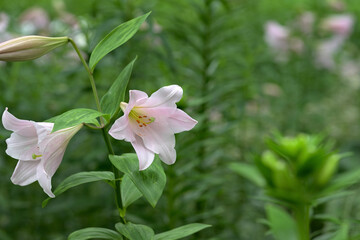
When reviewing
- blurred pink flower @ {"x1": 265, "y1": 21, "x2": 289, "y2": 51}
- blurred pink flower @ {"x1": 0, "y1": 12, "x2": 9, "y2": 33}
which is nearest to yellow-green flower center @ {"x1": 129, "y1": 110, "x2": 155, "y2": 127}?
blurred pink flower @ {"x1": 0, "y1": 12, "x2": 9, "y2": 33}

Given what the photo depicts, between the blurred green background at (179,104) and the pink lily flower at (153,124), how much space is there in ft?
1.55

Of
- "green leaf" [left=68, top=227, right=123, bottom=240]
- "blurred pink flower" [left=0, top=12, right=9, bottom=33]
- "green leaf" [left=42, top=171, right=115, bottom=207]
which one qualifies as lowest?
"green leaf" [left=68, top=227, right=123, bottom=240]

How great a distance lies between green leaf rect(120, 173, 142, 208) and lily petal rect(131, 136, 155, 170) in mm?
70

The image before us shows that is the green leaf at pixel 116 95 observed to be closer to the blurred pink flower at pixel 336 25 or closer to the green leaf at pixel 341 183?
the green leaf at pixel 341 183

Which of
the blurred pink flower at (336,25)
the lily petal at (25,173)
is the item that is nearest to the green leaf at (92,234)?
the lily petal at (25,173)

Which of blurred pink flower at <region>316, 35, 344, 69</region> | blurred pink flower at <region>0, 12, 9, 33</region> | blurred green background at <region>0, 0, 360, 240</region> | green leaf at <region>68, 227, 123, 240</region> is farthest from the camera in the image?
blurred pink flower at <region>316, 35, 344, 69</region>

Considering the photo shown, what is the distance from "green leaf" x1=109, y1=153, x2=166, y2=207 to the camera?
661 mm

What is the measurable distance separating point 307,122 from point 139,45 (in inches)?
62.9

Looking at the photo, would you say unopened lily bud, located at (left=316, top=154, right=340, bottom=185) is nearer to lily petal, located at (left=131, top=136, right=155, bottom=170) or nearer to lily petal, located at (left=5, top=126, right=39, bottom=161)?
lily petal, located at (left=131, top=136, right=155, bottom=170)

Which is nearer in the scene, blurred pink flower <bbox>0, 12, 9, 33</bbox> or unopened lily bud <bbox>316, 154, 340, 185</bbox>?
unopened lily bud <bbox>316, 154, 340, 185</bbox>

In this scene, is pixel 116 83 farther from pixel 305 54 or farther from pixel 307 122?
pixel 307 122

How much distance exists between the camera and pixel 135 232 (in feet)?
2.42

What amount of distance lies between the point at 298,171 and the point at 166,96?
22 cm

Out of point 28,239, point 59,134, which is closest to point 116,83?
point 59,134
